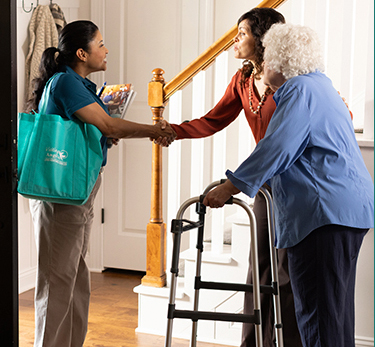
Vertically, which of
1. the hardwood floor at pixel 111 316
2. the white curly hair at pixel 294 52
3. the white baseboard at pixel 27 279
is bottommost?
the hardwood floor at pixel 111 316

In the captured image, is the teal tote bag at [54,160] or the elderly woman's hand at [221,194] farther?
the teal tote bag at [54,160]

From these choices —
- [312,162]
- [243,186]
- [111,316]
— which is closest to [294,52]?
[312,162]

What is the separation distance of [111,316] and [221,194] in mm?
1749

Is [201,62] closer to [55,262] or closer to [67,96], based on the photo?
[67,96]

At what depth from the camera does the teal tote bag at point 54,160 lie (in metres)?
1.80

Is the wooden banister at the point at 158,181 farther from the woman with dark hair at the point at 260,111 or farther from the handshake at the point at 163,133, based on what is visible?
the woman with dark hair at the point at 260,111

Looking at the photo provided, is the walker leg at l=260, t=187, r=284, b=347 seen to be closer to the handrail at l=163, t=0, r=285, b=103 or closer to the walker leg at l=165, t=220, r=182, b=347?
the walker leg at l=165, t=220, r=182, b=347

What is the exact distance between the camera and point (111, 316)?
9.91 feet

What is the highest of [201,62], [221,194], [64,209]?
[201,62]

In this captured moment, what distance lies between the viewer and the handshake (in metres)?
2.33

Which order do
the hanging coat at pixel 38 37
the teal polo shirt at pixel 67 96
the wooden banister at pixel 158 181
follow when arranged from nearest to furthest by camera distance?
the teal polo shirt at pixel 67 96
the wooden banister at pixel 158 181
the hanging coat at pixel 38 37

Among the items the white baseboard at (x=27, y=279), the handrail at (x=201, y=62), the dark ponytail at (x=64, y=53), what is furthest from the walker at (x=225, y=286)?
the white baseboard at (x=27, y=279)

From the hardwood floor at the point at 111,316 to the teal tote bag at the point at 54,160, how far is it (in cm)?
112

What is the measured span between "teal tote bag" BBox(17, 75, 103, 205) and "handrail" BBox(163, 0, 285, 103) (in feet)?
2.87
